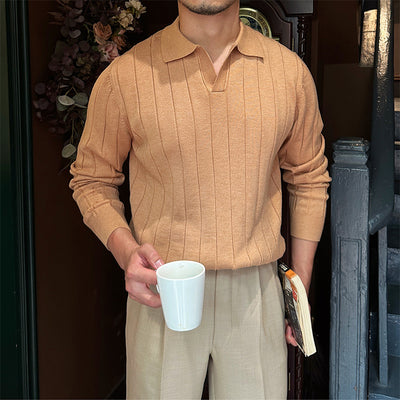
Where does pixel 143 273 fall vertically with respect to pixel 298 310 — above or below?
above

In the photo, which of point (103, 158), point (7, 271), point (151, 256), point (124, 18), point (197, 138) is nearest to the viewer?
point (151, 256)

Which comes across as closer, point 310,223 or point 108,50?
point 310,223

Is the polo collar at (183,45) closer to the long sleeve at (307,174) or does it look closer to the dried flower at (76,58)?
the long sleeve at (307,174)

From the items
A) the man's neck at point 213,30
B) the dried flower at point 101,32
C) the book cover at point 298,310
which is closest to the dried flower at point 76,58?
the dried flower at point 101,32

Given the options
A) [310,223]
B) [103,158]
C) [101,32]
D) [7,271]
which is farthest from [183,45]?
[7,271]

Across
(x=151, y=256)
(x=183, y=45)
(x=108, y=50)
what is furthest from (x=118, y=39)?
(x=151, y=256)

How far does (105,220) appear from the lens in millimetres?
1288

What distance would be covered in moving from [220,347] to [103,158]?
54 centimetres

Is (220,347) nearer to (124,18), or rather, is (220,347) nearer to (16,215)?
(16,215)

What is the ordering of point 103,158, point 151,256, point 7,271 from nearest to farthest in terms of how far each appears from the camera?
point 151,256 → point 103,158 → point 7,271

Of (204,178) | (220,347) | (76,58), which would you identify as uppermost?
(76,58)

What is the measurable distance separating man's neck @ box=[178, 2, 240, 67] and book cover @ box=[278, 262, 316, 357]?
0.54 metres

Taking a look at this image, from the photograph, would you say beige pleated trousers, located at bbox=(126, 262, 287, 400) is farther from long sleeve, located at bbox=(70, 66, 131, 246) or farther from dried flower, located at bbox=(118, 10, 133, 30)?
dried flower, located at bbox=(118, 10, 133, 30)

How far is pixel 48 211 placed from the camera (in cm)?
207
